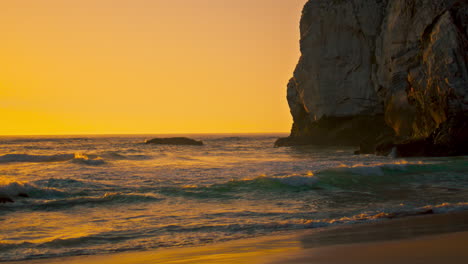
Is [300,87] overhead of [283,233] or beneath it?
overhead

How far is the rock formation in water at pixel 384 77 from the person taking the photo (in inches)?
998

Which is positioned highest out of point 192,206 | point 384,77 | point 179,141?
point 384,77

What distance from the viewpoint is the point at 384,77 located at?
37.4 metres

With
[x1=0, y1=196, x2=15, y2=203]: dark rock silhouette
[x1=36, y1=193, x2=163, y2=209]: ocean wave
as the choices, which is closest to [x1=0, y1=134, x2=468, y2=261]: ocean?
[x1=36, y1=193, x2=163, y2=209]: ocean wave

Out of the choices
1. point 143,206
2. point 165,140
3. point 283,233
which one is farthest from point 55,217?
point 165,140

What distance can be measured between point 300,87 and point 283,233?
4250 cm

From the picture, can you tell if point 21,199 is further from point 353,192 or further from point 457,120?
point 457,120

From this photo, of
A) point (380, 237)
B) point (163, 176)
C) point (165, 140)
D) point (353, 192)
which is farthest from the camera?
point (165, 140)

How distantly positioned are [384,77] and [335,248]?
33.3 meters

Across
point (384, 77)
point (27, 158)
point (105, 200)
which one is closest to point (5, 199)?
point (105, 200)

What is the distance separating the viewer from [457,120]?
985 inches

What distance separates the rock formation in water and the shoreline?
1929cm

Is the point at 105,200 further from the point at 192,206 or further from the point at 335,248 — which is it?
the point at 335,248

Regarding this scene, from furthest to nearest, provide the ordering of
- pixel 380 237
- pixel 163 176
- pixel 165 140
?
pixel 165 140, pixel 163 176, pixel 380 237
